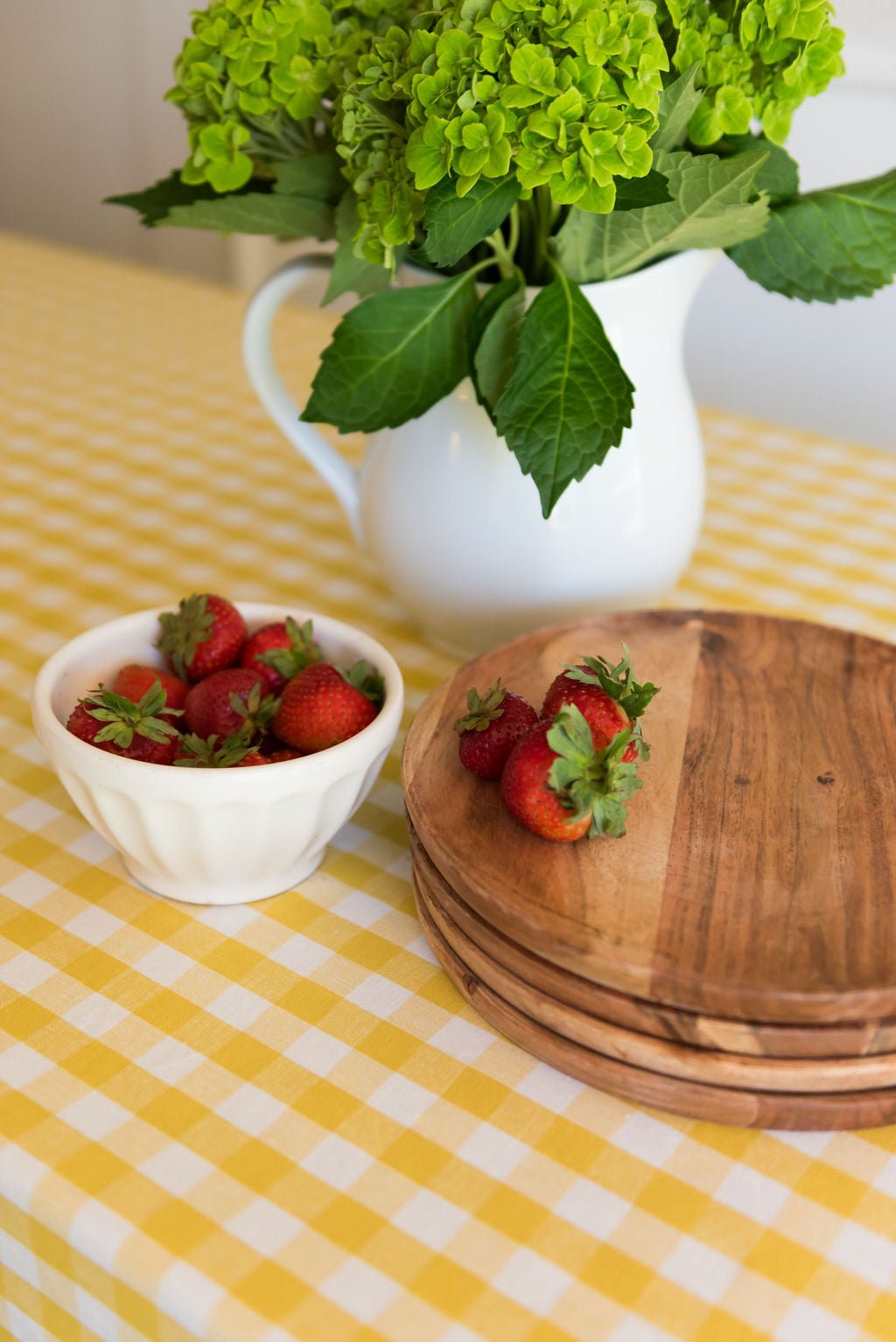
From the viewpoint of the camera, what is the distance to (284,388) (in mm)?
862

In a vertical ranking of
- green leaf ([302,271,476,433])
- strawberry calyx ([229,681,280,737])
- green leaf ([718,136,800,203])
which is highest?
green leaf ([718,136,800,203])

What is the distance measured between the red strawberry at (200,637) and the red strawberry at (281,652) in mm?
12

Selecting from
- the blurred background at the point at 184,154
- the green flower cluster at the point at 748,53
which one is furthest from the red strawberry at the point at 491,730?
the blurred background at the point at 184,154

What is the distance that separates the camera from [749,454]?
1199mm

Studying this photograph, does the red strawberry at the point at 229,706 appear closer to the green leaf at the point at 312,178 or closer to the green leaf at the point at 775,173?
the green leaf at the point at 312,178

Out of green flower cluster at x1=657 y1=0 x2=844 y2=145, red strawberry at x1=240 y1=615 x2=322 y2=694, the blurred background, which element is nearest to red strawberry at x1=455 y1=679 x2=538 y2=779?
red strawberry at x1=240 y1=615 x2=322 y2=694

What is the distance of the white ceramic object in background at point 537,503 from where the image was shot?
31.1 inches

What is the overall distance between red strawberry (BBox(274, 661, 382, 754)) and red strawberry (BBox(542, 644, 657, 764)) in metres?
0.09

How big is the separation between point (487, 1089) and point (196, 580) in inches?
20.2

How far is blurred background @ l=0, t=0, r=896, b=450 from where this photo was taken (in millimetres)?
1660

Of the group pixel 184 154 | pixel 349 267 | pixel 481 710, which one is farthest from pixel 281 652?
pixel 184 154

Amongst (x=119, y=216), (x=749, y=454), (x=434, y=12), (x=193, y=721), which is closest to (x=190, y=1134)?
(x=193, y=721)

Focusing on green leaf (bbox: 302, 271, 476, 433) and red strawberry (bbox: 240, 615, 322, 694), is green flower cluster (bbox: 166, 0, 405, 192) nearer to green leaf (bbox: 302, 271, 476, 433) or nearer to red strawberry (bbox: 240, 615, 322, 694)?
green leaf (bbox: 302, 271, 476, 433)

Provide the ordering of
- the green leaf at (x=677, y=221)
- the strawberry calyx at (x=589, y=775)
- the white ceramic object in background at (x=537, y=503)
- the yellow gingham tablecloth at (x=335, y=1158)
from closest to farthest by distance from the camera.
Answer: the yellow gingham tablecloth at (x=335, y=1158), the strawberry calyx at (x=589, y=775), the green leaf at (x=677, y=221), the white ceramic object in background at (x=537, y=503)
